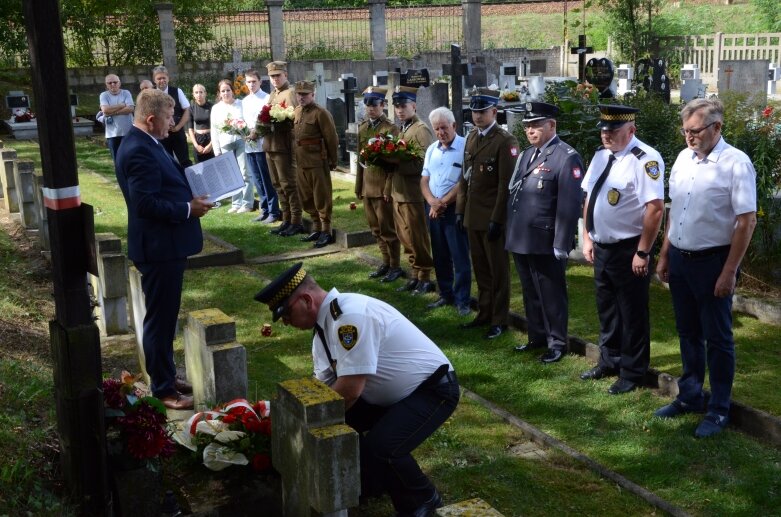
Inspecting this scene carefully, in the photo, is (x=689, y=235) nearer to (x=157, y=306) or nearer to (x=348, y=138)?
(x=157, y=306)

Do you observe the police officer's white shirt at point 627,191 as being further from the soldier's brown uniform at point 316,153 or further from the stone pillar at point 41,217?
the stone pillar at point 41,217

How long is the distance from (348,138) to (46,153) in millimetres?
11988

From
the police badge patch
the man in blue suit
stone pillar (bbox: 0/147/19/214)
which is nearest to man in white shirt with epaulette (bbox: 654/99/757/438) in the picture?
the police badge patch

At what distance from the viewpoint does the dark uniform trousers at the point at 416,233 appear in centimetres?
943

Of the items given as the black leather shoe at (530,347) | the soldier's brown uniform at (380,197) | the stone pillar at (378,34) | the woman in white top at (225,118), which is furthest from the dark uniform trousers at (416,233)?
the stone pillar at (378,34)

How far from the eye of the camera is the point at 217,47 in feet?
111

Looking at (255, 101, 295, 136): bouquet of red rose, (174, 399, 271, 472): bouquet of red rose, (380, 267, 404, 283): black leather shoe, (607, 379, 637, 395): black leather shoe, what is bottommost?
(607, 379, 637, 395): black leather shoe

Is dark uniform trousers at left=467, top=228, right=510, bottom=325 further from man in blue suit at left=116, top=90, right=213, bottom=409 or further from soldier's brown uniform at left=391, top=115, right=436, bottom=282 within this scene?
man in blue suit at left=116, top=90, right=213, bottom=409

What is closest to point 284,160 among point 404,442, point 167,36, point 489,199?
point 489,199

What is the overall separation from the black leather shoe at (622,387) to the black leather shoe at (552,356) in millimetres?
716

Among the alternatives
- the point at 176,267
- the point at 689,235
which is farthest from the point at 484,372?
the point at 176,267

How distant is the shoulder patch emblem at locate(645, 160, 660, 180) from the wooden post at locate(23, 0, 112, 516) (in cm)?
389

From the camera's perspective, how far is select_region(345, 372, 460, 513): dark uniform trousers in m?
4.56

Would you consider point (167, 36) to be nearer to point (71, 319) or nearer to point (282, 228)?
point (282, 228)
